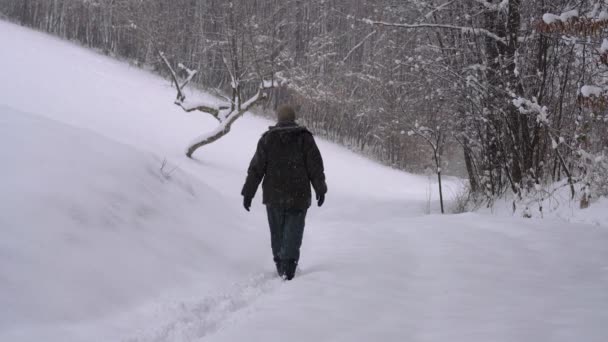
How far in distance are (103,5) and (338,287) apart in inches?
1204

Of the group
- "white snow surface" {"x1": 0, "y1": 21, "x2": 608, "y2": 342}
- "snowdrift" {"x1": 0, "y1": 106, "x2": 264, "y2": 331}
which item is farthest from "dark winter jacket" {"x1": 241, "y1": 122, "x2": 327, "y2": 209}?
"snowdrift" {"x1": 0, "y1": 106, "x2": 264, "y2": 331}

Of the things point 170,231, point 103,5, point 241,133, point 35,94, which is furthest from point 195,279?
point 103,5

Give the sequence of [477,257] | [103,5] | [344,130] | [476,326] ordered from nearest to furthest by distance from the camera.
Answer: [476,326]
[477,257]
[103,5]
[344,130]

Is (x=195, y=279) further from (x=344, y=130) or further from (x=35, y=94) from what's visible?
(x=344, y=130)

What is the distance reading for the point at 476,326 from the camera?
271cm

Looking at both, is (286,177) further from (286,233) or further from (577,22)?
(577,22)

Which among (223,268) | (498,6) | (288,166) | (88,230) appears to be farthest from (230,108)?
(88,230)

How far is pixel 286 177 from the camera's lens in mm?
4594

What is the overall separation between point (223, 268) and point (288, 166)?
1.18 meters

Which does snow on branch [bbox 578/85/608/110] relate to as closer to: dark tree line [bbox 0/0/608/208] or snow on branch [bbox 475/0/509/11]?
dark tree line [bbox 0/0/608/208]

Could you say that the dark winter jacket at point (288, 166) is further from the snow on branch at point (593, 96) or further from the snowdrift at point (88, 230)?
the snow on branch at point (593, 96)

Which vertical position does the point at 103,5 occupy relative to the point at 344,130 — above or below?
above

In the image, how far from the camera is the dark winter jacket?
15.0 feet

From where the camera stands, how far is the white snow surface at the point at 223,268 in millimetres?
2777
